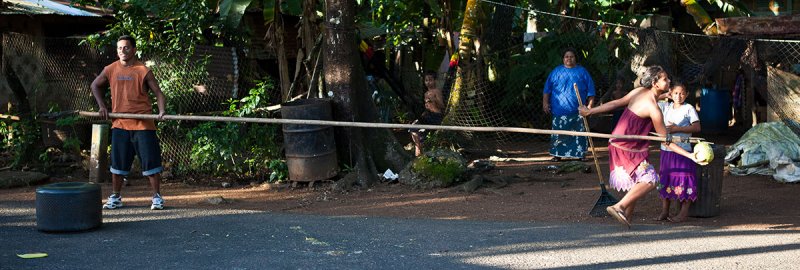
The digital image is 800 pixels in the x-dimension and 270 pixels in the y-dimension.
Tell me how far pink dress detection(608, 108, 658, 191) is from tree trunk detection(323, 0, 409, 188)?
3458 millimetres

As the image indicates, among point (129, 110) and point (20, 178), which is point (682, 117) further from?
point (20, 178)

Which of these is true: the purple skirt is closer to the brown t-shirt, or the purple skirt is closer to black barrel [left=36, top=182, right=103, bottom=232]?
the brown t-shirt

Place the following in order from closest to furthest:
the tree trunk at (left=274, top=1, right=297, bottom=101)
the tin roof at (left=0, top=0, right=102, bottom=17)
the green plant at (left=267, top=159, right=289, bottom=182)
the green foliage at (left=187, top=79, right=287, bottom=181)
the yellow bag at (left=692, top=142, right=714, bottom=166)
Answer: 1. the yellow bag at (left=692, top=142, right=714, bottom=166)
2. the green plant at (left=267, top=159, right=289, bottom=182)
3. the green foliage at (left=187, top=79, right=287, bottom=181)
4. the tree trunk at (left=274, top=1, right=297, bottom=101)
5. the tin roof at (left=0, top=0, right=102, bottom=17)

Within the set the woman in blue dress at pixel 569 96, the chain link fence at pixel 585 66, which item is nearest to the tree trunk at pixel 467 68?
the chain link fence at pixel 585 66

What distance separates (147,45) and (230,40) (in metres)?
1.28

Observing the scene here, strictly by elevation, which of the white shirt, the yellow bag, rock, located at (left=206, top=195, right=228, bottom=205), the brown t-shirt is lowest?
rock, located at (left=206, top=195, right=228, bottom=205)

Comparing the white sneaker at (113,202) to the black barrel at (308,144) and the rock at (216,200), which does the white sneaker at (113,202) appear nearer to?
the rock at (216,200)

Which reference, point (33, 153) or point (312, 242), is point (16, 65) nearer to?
point (33, 153)

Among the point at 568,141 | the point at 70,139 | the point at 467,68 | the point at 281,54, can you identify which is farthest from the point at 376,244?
the point at 467,68

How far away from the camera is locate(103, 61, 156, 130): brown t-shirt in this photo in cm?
835

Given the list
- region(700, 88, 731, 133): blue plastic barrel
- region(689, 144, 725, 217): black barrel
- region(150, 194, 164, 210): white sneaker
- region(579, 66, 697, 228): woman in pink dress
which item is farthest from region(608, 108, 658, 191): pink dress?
region(700, 88, 731, 133): blue plastic barrel

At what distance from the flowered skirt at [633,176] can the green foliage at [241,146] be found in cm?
447

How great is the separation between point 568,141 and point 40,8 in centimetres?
776

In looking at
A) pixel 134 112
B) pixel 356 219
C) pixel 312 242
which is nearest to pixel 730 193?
pixel 356 219
